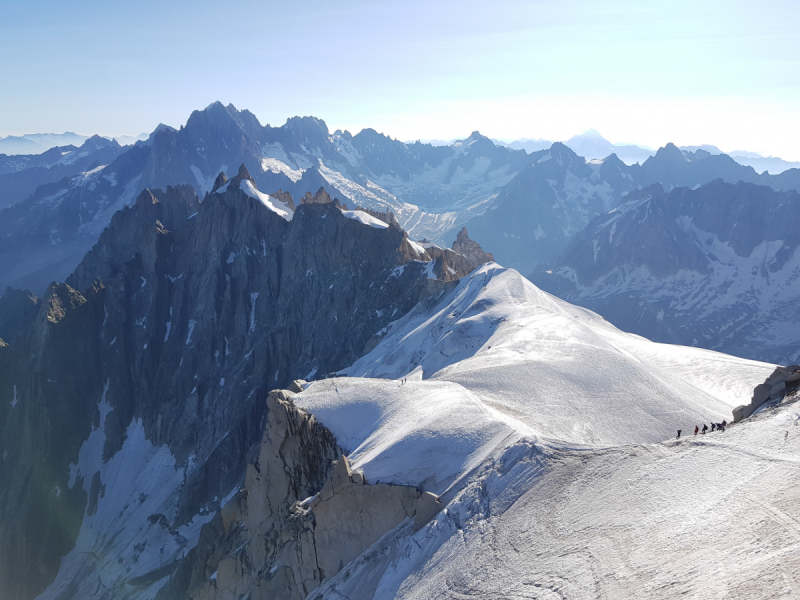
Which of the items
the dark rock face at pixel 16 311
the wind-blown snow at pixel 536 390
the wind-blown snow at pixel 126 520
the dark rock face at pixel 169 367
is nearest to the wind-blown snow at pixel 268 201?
the dark rock face at pixel 169 367

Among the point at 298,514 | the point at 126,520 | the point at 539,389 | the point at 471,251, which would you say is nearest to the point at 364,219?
the point at 471,251

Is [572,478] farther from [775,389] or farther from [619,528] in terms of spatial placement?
[775,389]

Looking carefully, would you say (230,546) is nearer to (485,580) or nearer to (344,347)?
(485,580)

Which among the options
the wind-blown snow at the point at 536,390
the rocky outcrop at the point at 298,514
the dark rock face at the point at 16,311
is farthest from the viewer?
the dark rock face at the point at 16,311

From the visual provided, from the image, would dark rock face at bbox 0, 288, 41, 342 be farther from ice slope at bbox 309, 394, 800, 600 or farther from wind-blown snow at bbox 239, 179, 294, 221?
ice slope at bbox 309, 394, 800, 600

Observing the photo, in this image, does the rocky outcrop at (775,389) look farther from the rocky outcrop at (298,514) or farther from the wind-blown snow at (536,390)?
the rocky outcrop at (298,514)

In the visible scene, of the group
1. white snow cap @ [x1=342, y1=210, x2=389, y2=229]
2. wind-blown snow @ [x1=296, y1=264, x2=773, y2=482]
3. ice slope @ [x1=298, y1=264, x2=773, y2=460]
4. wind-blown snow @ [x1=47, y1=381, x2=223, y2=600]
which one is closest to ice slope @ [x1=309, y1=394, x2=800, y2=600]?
ice slope @ [x1=298, y1=264, x2=773, y2=460]
